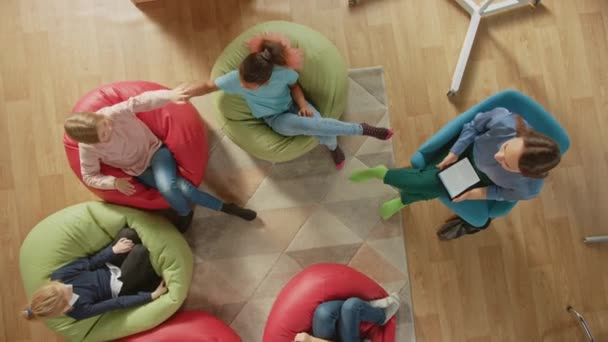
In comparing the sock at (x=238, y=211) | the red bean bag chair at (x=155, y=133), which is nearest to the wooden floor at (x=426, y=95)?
the red bean bag chair at (x=155, y=133)

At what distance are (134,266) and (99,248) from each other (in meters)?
0.24

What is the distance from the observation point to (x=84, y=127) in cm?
208

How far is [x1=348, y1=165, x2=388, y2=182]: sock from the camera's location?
8.33ft

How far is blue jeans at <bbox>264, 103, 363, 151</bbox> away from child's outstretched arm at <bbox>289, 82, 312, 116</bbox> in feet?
0.10

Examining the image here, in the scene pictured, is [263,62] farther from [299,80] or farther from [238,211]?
[238,211]

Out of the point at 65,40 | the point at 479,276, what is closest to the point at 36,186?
the point at 65,40

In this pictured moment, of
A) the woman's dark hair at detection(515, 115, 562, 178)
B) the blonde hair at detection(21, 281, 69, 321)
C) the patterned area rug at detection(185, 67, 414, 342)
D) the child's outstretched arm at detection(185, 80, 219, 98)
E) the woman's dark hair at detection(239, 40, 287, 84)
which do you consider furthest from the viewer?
the patterned area rug at detection(185, 67, 414, 342)

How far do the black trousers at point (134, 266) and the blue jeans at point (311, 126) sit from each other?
2.98 ft

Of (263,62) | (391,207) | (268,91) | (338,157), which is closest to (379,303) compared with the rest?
(391,207)

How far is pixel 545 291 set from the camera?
2.83m

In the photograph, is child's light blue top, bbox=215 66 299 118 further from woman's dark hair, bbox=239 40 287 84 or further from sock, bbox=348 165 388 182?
sock, bbox=348 165 388 182

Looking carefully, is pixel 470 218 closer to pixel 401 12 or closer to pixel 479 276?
pixel 479 276

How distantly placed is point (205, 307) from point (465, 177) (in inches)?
61.7

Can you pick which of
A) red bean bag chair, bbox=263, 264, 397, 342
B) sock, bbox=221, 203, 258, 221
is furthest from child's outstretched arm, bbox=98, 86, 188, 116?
red bean bag chair, bbox=263, 264, 397, 342
